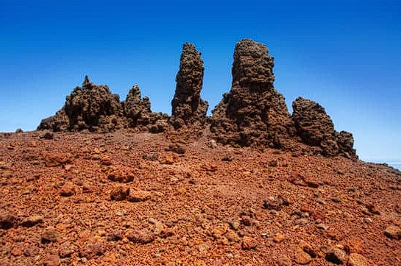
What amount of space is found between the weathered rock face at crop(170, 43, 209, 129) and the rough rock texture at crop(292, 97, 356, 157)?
15.8 feet

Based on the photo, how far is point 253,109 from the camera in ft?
45.2

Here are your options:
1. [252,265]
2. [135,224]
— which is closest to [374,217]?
[252,265]

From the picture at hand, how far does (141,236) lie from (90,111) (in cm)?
1086

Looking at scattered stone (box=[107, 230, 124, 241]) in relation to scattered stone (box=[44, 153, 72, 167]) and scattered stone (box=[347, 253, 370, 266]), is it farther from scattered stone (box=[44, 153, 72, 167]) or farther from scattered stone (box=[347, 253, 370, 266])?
scattered stone (box=[347, 253, 370, 266])

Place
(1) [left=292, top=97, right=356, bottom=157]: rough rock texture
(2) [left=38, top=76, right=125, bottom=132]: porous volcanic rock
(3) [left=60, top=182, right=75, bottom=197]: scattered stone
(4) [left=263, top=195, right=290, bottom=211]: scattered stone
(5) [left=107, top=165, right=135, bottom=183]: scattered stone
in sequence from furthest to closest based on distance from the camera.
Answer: (2) [left=38, top=76, right=125, bottom=132]: porous volcanic rock < (1) [left=292, top=97, right=356, bottom=157]: rough rock texture < (5) [left=107, top=165, right=135, bottom=183]: scattered stone < (4) [left=263, top=195, right=290, bottom=211]: scattered stone < (3) [left=60, top=182, right=75, bottom=197]: scattered stone

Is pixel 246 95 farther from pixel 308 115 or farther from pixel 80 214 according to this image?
pixel 80 214

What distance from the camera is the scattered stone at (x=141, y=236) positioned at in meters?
5.73

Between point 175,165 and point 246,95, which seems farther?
point 246,95

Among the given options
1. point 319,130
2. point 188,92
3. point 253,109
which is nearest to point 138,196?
point 253,109

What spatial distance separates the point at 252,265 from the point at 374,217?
5005 millimetres

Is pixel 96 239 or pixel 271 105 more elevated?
pixel 271 105

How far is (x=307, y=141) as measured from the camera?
45.7ft

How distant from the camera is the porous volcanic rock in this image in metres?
15.1

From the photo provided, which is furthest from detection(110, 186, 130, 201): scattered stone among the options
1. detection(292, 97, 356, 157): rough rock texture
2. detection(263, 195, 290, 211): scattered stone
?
detection(292, 97, 356, 157): rough rock texture
